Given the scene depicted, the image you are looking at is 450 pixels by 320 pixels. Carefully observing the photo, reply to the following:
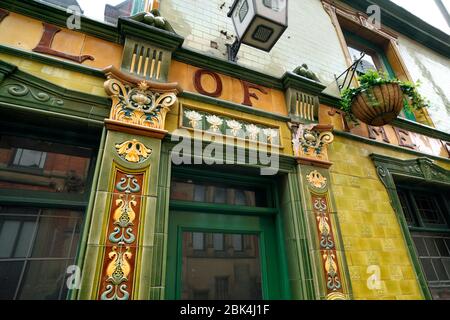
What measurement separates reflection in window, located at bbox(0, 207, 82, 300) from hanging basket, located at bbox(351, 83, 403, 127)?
3.94 metres

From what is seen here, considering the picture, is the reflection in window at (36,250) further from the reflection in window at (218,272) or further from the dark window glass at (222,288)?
the dark window glass at (222,288)

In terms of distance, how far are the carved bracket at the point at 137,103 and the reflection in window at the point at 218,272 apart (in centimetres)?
125

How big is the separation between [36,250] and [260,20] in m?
3.33

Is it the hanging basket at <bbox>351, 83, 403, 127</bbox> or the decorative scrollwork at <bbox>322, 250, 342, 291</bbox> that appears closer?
the decorative scrollwork at <bbox>322, 250, 342, 291</bbox>

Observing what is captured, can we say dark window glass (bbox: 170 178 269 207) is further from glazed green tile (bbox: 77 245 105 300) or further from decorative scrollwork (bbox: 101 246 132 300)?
glazed green tile (bbox: 77 245 105 300)

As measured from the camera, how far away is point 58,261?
221cm

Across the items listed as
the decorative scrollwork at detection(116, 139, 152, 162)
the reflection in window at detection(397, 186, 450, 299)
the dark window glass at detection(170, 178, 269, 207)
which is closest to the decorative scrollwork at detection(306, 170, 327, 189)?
the dark window glass at detection(170, 178, 269, 207)

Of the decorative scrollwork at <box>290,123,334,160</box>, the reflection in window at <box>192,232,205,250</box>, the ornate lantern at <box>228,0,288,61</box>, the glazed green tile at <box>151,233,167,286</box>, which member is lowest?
the glazed green tile at <box>151,233,167,286</box>

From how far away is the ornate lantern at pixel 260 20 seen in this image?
2.91m

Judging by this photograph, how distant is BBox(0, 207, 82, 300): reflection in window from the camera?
2.06m

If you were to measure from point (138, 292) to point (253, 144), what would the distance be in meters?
2.00

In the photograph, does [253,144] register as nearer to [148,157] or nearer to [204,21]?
[148,157]

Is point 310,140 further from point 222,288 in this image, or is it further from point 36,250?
point 36,250

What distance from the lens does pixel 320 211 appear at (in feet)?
10.2
